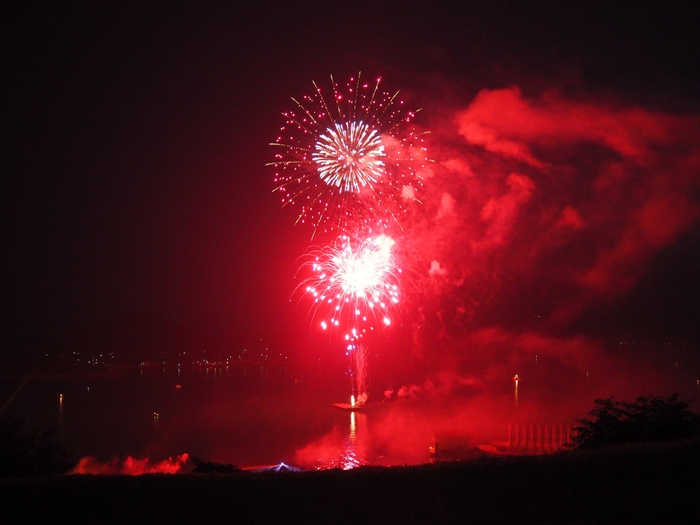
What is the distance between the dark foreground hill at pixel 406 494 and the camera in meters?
7.16

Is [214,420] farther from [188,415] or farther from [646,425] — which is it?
[646,425]

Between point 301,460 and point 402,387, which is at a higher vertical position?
point 402,387

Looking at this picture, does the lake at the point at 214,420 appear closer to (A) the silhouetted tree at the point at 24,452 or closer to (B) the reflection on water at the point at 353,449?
(B) the reflection on water at the point at 353,449

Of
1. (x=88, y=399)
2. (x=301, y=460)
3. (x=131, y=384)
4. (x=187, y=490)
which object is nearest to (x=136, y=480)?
(x=187, y=490)

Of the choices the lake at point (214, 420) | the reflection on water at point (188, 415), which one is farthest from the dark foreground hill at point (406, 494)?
the reflection on water at point (188, 415)

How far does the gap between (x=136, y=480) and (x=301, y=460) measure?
1901cm

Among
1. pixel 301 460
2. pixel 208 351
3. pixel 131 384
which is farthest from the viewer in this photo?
pixel 208 351

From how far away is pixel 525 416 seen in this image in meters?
39.2

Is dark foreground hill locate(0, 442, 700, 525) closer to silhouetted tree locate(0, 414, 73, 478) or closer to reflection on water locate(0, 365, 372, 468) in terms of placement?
silhouetted tree locate(0, 414, 73, 478)

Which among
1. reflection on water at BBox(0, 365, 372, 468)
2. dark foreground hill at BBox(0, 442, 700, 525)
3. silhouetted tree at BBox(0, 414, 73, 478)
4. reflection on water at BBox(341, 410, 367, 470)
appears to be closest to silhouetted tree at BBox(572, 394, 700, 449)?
dark foreground hill at BBox(0, 442, 700, 525)

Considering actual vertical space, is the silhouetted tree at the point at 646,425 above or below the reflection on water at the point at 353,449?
above

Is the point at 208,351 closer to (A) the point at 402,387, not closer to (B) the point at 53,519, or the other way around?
(A) the point at 402,387

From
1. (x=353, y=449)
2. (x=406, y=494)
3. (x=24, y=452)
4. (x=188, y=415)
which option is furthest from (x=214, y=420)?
(x=406, y=494)

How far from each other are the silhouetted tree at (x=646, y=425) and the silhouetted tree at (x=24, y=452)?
29.8 ft
